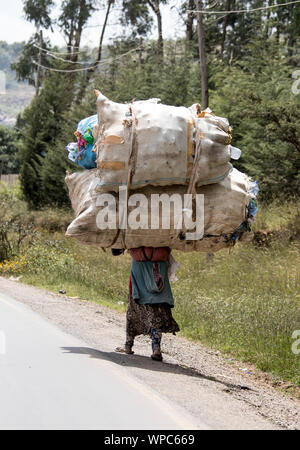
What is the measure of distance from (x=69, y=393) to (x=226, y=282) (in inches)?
337

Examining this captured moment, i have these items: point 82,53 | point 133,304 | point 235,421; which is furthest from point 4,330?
point 82,53

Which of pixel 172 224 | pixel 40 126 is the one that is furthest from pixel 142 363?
pixel 40 126

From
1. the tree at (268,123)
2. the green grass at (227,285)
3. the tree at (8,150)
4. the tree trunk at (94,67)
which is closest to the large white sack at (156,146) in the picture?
the green grass at (227,285)

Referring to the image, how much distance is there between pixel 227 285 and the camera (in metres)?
13.4

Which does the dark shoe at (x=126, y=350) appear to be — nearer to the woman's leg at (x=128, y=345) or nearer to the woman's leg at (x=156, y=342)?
the woman's leg at (x=128, y=345)

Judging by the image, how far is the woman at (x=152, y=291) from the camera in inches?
282

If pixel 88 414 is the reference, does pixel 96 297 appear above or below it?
below

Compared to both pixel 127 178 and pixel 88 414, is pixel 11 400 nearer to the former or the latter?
pixel 88 414

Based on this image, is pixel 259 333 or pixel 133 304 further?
pixel 259 333

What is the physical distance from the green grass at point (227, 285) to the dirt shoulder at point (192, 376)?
1.47 ft

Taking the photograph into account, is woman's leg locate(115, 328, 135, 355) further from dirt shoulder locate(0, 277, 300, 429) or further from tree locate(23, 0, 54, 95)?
tree locate(23, 0, 54, 95)

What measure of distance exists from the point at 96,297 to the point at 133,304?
21.3 feet

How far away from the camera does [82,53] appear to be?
43750 mm

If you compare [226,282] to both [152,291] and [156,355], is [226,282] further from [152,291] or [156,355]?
[152,291]
